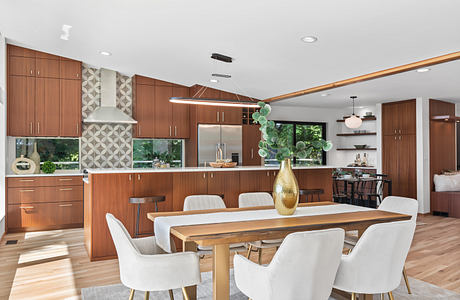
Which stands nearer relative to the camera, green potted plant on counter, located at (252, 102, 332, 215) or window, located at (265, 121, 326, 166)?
green potted plant on counter, located at (252, 102, 332, 215)

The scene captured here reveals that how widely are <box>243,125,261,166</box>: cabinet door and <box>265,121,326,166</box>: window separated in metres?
0.87

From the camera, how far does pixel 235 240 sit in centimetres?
226

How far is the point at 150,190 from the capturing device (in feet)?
14.4

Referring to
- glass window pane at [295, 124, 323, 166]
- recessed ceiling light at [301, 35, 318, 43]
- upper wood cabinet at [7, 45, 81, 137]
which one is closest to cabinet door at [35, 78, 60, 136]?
upper wood cabinet at [7, 45, 81, 137]

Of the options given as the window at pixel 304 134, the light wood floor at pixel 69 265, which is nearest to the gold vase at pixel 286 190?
the light wood floor at pixel 69 265

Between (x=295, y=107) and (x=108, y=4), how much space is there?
5.74 meters

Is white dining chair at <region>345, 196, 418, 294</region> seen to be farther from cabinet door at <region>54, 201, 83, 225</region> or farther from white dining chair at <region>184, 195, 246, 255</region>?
cabinet door at <region>54, 201, 83, 225</region>

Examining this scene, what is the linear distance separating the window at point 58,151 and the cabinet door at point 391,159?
6394mm

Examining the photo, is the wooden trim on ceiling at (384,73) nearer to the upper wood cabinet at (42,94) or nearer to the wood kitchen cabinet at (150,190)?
the wood kitchen cabinet at (150,190)

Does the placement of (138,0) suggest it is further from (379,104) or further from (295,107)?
(379,104)

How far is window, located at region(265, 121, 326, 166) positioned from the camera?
8.56 meters

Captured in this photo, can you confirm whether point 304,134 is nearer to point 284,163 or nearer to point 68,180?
point 68,180

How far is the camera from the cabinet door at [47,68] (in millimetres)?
6133

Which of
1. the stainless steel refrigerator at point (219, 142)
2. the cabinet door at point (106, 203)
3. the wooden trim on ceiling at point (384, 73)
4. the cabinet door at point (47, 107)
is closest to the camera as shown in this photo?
the cabinet door at point (106, 203)
